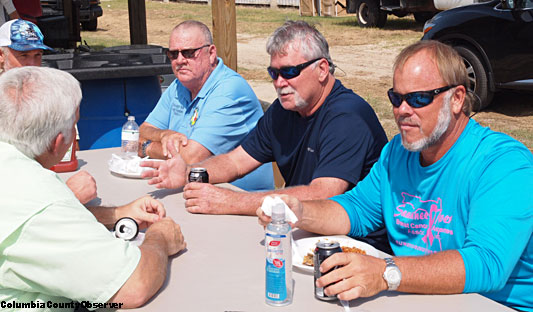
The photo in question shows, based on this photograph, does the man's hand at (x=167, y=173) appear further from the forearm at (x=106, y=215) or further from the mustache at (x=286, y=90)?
the mustache at (x=286, y=90)

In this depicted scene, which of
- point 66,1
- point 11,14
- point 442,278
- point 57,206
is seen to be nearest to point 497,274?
point 442,278

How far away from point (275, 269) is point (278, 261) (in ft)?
0.10

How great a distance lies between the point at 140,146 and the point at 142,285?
217cm

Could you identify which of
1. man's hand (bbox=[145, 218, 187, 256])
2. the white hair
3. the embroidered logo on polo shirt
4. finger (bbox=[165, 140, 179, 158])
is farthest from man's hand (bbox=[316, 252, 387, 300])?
the embroidered logo on polo shirt

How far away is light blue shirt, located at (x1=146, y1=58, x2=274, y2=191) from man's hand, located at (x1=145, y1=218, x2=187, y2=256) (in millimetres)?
1554

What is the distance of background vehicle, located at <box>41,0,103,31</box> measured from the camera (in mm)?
12469

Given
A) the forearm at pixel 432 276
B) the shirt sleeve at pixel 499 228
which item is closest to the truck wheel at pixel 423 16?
the shirt sleeve at pixel 499 228

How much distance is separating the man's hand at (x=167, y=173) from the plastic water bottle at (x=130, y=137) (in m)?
0.66

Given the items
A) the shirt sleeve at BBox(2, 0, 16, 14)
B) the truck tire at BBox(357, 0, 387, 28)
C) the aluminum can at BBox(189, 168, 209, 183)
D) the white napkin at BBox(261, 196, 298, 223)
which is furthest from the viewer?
the truck tire at BBox(357, 0, 387, 28)

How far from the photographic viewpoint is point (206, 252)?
238 cm

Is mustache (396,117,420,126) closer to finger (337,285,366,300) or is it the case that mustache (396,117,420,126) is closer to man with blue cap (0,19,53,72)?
finger (337,285,366,300)

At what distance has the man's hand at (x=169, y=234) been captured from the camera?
7.52ft

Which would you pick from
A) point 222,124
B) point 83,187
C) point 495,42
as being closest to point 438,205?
point 83,187

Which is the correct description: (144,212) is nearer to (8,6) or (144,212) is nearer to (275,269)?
(275,269)
